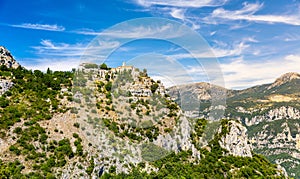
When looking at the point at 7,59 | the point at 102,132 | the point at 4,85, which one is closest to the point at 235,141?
the point at 102,132

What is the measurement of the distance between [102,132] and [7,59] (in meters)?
23.4

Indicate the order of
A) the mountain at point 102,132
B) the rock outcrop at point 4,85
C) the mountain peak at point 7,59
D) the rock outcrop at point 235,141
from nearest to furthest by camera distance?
the mountain at point 102,132
the rock outcrop at point 4,85
the mountain peak at point 7,59
the rock outcrop at point 235,141

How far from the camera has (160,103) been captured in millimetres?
44406

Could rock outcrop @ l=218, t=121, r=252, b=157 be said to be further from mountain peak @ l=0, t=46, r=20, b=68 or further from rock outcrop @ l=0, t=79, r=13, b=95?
mountain peak @ l=0, t=46, r=20, b=68

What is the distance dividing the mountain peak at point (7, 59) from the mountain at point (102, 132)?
0.92 metres

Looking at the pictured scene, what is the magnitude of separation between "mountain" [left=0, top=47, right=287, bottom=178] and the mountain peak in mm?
919

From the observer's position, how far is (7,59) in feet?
151

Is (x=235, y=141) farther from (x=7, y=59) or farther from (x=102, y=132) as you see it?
(x=7, y=59)

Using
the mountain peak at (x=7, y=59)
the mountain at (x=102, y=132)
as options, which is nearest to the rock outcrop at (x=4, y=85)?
the mountain at (x=102, y=132)

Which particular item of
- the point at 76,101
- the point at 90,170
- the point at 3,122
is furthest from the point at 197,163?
the point at 3,122

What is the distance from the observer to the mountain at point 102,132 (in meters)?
30.8

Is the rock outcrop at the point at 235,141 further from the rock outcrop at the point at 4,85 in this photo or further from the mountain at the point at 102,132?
the rock outcrop at the point at 4,85

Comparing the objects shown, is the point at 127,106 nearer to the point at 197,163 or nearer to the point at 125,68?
the point at 125,68

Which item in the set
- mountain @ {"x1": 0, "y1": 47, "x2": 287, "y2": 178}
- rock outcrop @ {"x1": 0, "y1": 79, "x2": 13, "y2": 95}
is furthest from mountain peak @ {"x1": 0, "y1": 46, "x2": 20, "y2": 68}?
rock outcrop @ {"x1": 0, "y1": 79, "x2": 13, "y2": 95}
